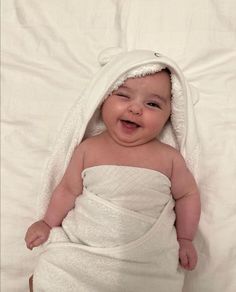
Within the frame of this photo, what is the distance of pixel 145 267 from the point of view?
102cm

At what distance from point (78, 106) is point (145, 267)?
1.61 feet

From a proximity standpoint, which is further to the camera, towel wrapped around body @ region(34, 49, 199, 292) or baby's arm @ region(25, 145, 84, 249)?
baby's arm @ region(25, 145, 84, 249)

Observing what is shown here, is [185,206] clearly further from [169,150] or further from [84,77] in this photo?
[84,77]

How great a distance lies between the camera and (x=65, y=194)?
1181mm

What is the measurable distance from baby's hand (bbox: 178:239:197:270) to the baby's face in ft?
1.00

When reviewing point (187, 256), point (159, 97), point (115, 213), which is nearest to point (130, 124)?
point (159, 97)

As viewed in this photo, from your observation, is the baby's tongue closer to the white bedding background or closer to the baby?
the baby

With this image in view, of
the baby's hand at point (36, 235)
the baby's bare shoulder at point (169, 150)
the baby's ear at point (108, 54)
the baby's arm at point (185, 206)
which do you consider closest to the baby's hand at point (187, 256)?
the baby's arm at point (185, 206)

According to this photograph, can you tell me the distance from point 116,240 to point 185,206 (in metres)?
0.22

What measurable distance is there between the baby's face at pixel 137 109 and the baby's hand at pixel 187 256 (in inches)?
12.0

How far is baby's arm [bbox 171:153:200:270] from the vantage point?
1104 mm

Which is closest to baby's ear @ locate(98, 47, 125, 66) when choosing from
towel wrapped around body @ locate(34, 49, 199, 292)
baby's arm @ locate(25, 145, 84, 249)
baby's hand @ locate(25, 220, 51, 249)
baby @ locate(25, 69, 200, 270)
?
towel wrapped around body @ locate(34, 49, 199, 292)

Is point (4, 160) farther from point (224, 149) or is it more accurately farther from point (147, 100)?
point (224, 149)

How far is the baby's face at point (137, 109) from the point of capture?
3.63 ft
